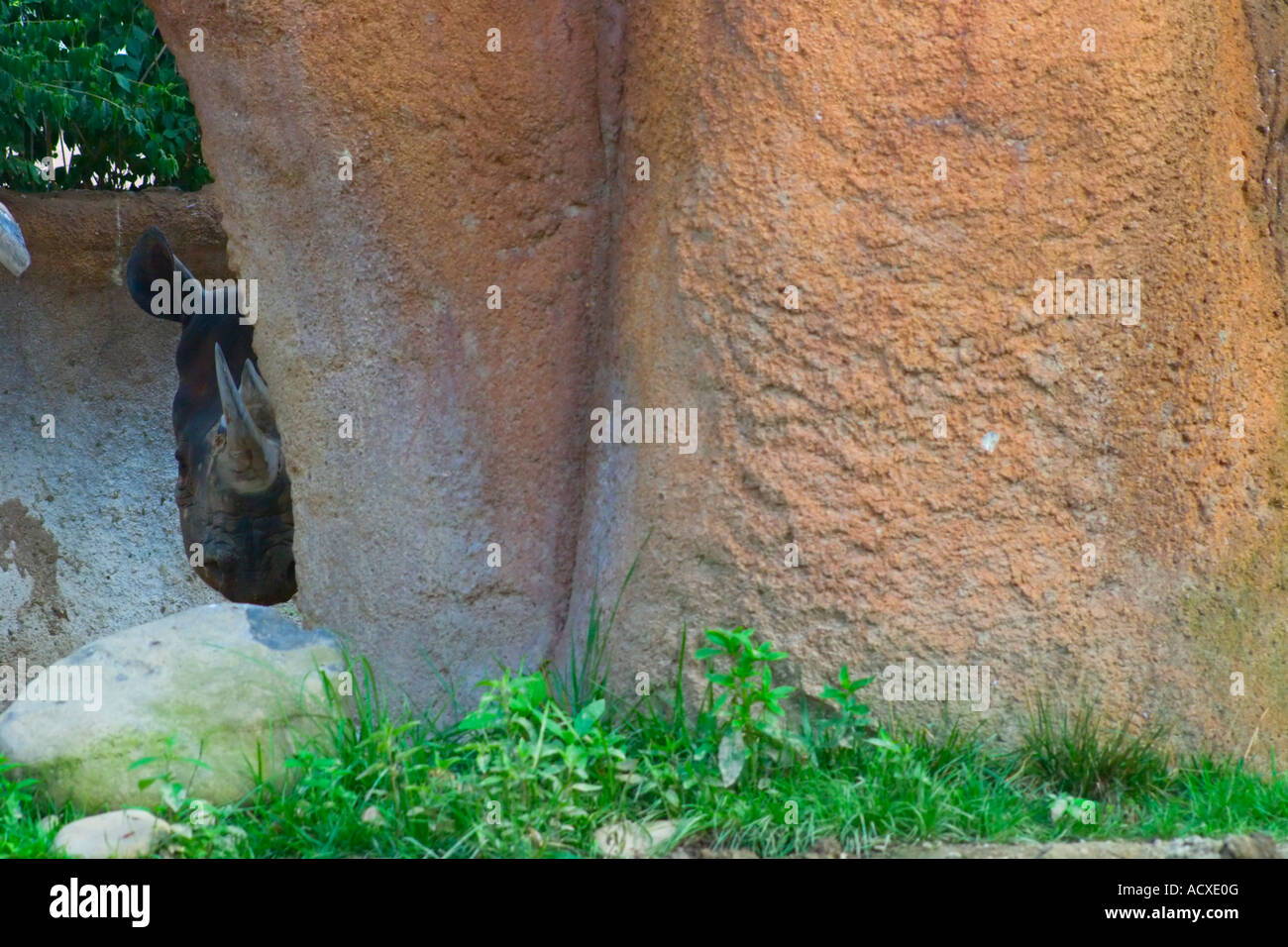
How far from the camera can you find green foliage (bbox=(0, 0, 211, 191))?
6727 millimetres

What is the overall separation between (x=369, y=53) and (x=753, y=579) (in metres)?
1.88

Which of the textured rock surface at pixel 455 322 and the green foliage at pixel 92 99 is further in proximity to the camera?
the green foliage at pixel 92 99

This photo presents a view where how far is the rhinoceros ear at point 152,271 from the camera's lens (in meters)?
5.95

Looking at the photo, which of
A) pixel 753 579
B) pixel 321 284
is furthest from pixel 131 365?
pixel 753 579

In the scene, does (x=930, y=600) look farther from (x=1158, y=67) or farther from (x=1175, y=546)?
(x=1158, y=67)

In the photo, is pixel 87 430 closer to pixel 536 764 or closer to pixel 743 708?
pixel 536 764

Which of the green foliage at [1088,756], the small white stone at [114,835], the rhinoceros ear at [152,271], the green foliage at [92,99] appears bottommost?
the small white stone at [114,835]

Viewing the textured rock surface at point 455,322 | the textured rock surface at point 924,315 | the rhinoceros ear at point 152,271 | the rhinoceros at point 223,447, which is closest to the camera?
the textured rock surface at point 924,315

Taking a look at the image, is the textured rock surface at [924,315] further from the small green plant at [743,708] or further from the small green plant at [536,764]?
the small green plant at [536,764]

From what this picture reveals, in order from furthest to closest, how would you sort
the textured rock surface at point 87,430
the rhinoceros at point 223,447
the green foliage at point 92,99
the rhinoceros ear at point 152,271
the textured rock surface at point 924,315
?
the textured rock surface at point 87,430
the green foliage at point 92,99
the rhinoceros ear at point 152,271
the rhinoceros at point 223,447
the textured rock surface at point 924,315

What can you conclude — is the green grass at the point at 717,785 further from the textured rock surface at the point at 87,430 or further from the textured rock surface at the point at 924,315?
the textured rock surface at the point at 87,430

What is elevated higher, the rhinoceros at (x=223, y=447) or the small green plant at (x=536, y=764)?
the rhinoceros at (x=223, y=447)

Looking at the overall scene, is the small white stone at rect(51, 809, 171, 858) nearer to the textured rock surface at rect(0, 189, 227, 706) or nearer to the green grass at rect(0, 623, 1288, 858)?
the green grass at rect(0, 623, 1288, 858)

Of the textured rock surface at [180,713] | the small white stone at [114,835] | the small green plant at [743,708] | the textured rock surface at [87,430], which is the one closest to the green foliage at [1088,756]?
the small green plant at [743,708]
